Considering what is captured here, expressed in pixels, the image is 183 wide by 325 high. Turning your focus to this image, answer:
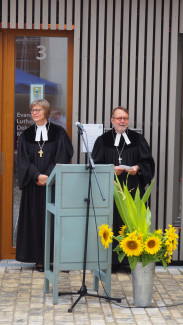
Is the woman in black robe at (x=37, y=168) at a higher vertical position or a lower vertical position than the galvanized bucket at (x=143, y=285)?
higher

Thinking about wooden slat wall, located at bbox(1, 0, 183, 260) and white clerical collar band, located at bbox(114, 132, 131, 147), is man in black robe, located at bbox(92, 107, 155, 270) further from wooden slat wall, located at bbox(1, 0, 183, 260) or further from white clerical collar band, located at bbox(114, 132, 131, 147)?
wooden slat wall, located at bbox(1, 0, 183, 260)

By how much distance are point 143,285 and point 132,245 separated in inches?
17.3

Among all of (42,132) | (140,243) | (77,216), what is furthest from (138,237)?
(42,132)

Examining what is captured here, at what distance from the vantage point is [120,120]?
7.49 metres

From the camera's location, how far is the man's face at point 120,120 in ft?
24.5

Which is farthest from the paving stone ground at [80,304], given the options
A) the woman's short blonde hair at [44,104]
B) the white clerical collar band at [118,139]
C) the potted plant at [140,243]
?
the woman's short blonde hair at [44,104]

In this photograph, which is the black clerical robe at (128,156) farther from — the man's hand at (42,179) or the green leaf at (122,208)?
the green leaf at (122,208)

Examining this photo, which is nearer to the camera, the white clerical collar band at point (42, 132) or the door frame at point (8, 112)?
the white clerical collar band at point (42, 132)

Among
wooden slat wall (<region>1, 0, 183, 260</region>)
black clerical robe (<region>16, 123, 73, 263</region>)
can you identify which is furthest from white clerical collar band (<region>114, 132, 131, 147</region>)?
black clerical robe (<region>16, 123, 73, 263</region>)

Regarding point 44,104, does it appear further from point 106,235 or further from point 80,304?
point 80,304

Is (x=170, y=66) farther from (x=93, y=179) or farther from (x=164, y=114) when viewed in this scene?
(x=93, y=179)

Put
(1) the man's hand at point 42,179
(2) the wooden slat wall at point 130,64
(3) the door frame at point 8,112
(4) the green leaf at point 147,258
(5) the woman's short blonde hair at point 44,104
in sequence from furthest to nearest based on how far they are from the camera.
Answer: (3) the door frame at point 8,112, (2) the wooden slat wall at point 130,64, (5) the woman's short blonde hair at point 44,104, (1) the man's hand at point 42,179, (4) the green leaf at point 147,258

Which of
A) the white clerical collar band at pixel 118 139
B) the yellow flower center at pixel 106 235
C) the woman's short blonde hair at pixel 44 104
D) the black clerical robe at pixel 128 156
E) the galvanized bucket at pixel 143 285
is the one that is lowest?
the galvanized bucket at pixel 143 285

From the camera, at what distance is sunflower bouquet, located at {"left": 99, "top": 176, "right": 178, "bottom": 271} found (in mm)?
5863
